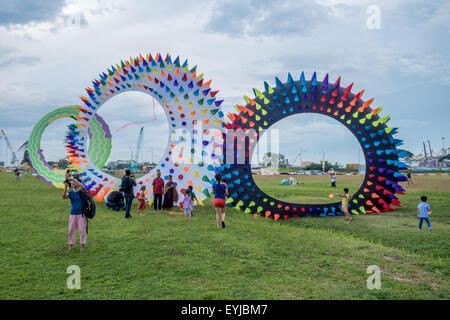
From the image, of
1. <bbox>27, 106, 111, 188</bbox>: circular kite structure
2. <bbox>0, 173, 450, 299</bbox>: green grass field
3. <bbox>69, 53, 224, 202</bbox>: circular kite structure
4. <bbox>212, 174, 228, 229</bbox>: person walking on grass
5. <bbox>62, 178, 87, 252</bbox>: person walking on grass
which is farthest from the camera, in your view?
<bbox>27, 106, 111, 188</bbox>: circular kite structure

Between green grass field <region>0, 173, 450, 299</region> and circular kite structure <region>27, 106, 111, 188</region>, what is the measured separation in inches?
470

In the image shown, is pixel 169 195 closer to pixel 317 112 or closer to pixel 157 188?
pixel 157 188

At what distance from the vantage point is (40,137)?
78.0ft

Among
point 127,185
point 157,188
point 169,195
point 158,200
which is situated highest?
point 127,185

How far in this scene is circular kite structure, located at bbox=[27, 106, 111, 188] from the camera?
21.6 metres

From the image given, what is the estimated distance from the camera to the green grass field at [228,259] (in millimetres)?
4543

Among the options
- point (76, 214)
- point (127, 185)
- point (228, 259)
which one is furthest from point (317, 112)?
point (76, 214)

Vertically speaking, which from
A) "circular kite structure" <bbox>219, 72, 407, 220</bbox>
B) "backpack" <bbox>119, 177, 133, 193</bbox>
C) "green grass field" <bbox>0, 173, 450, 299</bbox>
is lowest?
"green grass field" <bbox>0, 173, 450, 299</bbox>

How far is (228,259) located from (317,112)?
6.76 metres

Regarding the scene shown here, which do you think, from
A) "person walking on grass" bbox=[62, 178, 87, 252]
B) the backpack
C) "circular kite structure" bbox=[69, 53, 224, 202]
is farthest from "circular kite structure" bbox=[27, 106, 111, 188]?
"person walking on grass" bbox=[62, 178, 87, 252]

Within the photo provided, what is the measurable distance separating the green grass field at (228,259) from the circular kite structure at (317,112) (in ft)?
3.27

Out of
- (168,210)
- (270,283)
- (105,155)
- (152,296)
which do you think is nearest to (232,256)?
(270,283)

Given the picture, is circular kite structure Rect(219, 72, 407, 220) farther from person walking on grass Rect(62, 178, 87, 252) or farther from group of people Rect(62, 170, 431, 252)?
person walking on grass Rect(62, 178, 87, 252)
